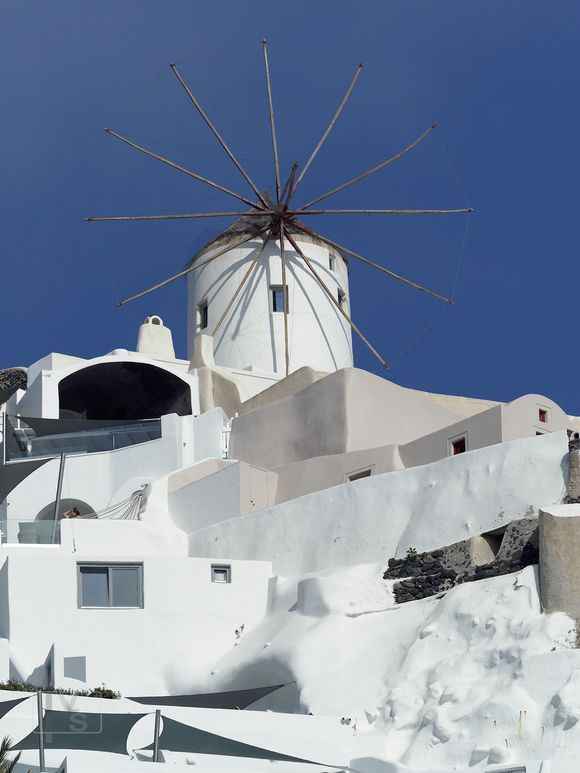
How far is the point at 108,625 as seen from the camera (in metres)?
37.5

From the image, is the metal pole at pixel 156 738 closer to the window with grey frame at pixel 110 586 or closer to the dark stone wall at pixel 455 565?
the dark stone wall at pixel 455 565

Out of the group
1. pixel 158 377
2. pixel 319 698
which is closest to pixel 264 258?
pixel 158 377

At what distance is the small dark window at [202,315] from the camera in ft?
188

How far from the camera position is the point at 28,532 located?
40438mm

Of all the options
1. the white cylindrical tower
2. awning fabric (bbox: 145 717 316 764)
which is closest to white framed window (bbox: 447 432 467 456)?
awning fabric (bbox: 145 717 316 764)

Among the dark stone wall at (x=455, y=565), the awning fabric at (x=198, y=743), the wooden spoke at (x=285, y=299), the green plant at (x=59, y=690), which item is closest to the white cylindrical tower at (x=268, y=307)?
the wooden spoke at (x=285, y=299)

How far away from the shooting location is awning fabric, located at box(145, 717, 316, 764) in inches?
1118

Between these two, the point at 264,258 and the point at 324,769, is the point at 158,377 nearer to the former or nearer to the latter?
the point at 264,258

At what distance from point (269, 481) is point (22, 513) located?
7.50 m

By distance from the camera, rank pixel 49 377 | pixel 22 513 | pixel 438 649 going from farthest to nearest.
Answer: pixel 49 377, pixel 22 513, pixel 438 649

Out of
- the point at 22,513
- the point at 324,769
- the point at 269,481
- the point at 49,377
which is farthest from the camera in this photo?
A: the point at 49,377

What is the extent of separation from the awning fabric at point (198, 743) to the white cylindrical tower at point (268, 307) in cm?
2656

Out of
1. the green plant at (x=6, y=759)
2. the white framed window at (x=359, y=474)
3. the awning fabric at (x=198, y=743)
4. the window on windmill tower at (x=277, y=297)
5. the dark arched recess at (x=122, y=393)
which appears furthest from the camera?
the window on windmill tower at (x=277, y=297)

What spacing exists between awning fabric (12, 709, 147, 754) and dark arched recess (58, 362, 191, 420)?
2388cm
